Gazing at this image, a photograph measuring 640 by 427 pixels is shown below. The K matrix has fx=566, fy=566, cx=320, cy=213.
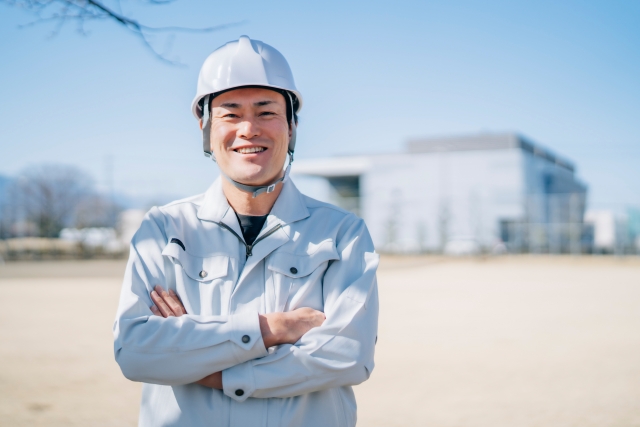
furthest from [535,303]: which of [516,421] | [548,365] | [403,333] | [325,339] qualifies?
[325,339]

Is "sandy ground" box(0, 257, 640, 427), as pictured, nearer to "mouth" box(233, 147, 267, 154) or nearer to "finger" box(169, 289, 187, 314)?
"finger" box(169, 289, 187, 314)

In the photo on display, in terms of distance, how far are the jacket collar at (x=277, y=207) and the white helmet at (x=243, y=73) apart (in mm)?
63

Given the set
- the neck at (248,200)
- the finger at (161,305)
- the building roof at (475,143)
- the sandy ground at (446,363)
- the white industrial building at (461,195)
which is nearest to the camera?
the finger at (161,305)

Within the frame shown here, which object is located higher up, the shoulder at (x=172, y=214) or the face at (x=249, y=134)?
the face at (x=249, y=134)

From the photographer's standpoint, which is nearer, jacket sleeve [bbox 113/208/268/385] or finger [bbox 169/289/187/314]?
jacket sleeve [bbox 113/208/268/385]

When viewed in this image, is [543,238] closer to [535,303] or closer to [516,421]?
[535,303]

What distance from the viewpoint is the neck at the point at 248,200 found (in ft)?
6.68

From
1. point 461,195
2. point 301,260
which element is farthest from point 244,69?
point 461,195

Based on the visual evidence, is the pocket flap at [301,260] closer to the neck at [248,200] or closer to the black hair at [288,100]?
the neck at [248,200]

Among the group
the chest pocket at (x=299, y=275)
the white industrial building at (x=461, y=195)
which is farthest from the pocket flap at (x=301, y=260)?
the white industrial building at (x=461, y=195)

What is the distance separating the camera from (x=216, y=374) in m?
1.80

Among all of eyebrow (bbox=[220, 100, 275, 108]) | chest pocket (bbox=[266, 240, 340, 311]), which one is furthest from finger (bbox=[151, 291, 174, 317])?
eyebrow (bbox=[220, 100, 275, 108])

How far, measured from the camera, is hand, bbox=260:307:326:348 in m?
1.84

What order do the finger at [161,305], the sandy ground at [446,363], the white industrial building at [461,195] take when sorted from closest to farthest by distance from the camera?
1. the finger at [161,305]
2. the sandy ground at [446,363]
3. the white industrial building at [461,195]
